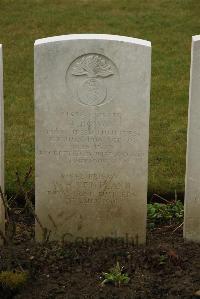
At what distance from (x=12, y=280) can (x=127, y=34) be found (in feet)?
25.6

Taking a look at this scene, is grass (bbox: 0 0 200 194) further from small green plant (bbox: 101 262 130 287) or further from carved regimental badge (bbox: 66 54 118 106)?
small green plant (bbox: 101 262 130 287)

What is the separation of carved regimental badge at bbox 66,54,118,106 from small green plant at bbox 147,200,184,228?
1.30 meters

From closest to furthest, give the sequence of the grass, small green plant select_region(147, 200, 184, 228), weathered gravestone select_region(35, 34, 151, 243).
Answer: weathered gravestone select_region(35, 34, 151, 243) < small green plant select_region(147, 200, 184, 228) < the grass

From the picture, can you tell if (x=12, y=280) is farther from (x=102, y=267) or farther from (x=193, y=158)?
(x=193, y=158)

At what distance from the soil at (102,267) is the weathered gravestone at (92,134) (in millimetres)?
201

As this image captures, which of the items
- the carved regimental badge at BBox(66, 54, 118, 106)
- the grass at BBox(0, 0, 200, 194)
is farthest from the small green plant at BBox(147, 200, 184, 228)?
the carved regimental badge at BBox(66, 54, 118, 106)

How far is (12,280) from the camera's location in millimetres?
4918

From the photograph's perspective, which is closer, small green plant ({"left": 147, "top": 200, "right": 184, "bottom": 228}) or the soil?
the soil

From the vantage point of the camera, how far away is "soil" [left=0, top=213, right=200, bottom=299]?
494cm

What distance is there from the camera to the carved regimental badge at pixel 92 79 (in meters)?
→ 5.34

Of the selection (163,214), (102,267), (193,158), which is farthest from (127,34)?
(102,267)

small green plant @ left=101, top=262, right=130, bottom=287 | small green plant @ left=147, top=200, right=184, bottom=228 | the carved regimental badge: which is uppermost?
the carved regimental badge

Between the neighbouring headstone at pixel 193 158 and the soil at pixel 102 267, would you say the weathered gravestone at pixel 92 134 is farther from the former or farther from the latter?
the neighbouring headstone at pixel 193 158

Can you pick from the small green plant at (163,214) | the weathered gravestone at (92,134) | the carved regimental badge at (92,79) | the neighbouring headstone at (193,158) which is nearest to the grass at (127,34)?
the small green plant at (163,214)
